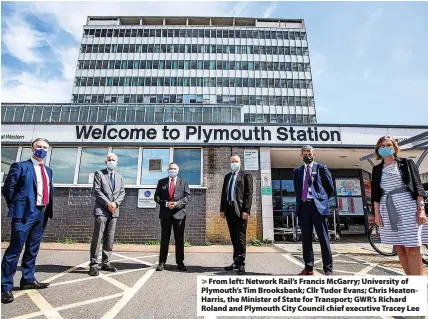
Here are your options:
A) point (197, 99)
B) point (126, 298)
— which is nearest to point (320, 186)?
point (126, 298)

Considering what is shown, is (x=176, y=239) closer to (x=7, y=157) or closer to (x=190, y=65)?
(x=7, y=157)

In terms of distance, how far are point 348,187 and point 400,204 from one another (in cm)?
1026

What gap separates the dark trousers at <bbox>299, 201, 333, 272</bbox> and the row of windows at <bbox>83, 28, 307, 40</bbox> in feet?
167

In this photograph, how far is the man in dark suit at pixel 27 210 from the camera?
10.1 ft

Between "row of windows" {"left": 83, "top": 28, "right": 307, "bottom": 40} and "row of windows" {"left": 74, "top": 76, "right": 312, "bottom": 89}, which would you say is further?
"row of windows" {"left": 83, "top": 28, "right": 307, "bottom": 40}

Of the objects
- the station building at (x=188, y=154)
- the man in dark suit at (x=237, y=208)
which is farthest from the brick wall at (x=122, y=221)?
the man in dark suit at (x=237, y=208)

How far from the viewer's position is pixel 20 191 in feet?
10.8

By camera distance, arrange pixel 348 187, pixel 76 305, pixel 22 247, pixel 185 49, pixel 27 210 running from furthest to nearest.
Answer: pixel 185 49, pixel 348 187, pixel 27 210, pixel 22 247, pixel 76 305

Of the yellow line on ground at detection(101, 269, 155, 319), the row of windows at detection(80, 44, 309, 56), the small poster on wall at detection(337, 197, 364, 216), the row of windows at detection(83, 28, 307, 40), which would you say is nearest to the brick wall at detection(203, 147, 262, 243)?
the yellow line on ground at detection(101, 269, 155, 319)

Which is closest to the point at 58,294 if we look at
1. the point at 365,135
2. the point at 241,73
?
the point at 365,135

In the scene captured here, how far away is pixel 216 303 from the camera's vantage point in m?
2.68

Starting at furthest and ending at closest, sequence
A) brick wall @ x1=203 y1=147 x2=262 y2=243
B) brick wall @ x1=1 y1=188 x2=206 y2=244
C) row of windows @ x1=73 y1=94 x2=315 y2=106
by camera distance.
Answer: row of windows @ x1=73 y1=94 x2=315 y2=106 < brick wall @ x1=203 y1=147 x2=262 y2=243 < brick wall @ x1=1 y1=188 x2=206 y2=244

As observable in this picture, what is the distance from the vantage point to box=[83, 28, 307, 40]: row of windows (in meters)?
48.3

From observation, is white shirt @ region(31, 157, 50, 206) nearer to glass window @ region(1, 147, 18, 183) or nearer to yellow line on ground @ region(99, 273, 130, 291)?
yellow line on ground @ region(99, 273, 130, 291)
